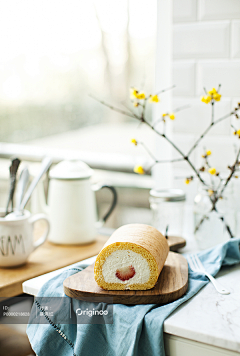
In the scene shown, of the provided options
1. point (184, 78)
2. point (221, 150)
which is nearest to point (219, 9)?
point (184, 78)

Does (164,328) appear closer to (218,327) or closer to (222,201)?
(218,327)

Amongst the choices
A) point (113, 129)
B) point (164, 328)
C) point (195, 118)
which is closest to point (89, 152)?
point (113, 129)

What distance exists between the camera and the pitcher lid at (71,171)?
1.15m

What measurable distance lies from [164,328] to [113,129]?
38.3 inches

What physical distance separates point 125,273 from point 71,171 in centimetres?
50

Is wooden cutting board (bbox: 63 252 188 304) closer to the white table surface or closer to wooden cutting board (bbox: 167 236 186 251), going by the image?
the white table surface

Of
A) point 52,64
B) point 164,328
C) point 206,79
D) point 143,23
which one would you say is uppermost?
point 143,23

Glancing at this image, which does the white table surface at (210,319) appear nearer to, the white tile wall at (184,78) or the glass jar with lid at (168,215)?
the glass jar with lid at (168,215)

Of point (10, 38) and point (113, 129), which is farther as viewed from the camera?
point (10, 38)

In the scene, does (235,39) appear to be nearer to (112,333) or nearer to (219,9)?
(219,9)

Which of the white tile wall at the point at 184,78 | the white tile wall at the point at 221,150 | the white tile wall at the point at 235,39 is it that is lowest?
the white tile wall at the point at 221,150

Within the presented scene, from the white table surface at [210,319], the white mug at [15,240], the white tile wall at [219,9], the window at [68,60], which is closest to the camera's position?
the white table surface at [210,319]

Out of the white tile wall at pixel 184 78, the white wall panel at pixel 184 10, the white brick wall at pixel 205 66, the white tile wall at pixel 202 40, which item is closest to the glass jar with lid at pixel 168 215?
the white brick wall at pixel 205 66

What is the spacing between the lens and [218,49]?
1130mm
